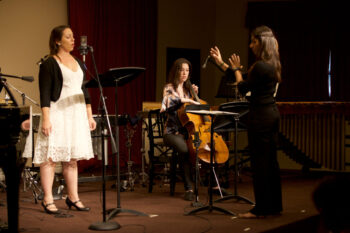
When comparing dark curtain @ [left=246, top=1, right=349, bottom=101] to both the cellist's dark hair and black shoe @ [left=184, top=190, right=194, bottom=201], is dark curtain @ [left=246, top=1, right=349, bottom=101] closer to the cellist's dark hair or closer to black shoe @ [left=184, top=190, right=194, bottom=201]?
the cellist's dark hair

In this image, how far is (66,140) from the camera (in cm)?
465

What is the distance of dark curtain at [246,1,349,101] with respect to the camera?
31.1 feet

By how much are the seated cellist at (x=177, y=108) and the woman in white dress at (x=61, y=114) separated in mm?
1238

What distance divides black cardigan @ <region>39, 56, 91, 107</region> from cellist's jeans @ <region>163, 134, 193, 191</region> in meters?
1.60

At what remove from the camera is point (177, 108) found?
18.8 feet

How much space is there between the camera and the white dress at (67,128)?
182 inches

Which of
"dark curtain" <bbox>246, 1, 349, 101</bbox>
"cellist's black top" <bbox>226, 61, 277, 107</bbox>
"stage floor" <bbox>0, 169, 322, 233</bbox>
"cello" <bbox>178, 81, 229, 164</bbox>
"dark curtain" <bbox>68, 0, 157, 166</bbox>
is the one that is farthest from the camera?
"dark curtain" <bbox>246, 1, 349, 101</bbox>

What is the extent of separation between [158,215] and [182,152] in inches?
43.1

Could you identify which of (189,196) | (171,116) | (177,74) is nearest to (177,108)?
(171,116)

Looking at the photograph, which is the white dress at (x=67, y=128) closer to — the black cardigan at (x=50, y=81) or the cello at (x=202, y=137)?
the black cardigan at (x=50, y=81)

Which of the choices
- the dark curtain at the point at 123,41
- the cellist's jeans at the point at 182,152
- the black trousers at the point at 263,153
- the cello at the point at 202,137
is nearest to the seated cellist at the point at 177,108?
the cellist's jeans at the point at 182,152

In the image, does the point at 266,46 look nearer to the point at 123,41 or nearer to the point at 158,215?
the point at 158,215

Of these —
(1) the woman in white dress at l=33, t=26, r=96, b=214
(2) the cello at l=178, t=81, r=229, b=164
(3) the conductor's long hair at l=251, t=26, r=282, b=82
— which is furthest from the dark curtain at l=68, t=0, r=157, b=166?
(3) the conductor's long hair at l=251, t=26, r=282, b=82

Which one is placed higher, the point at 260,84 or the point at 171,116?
the point at 260,84
